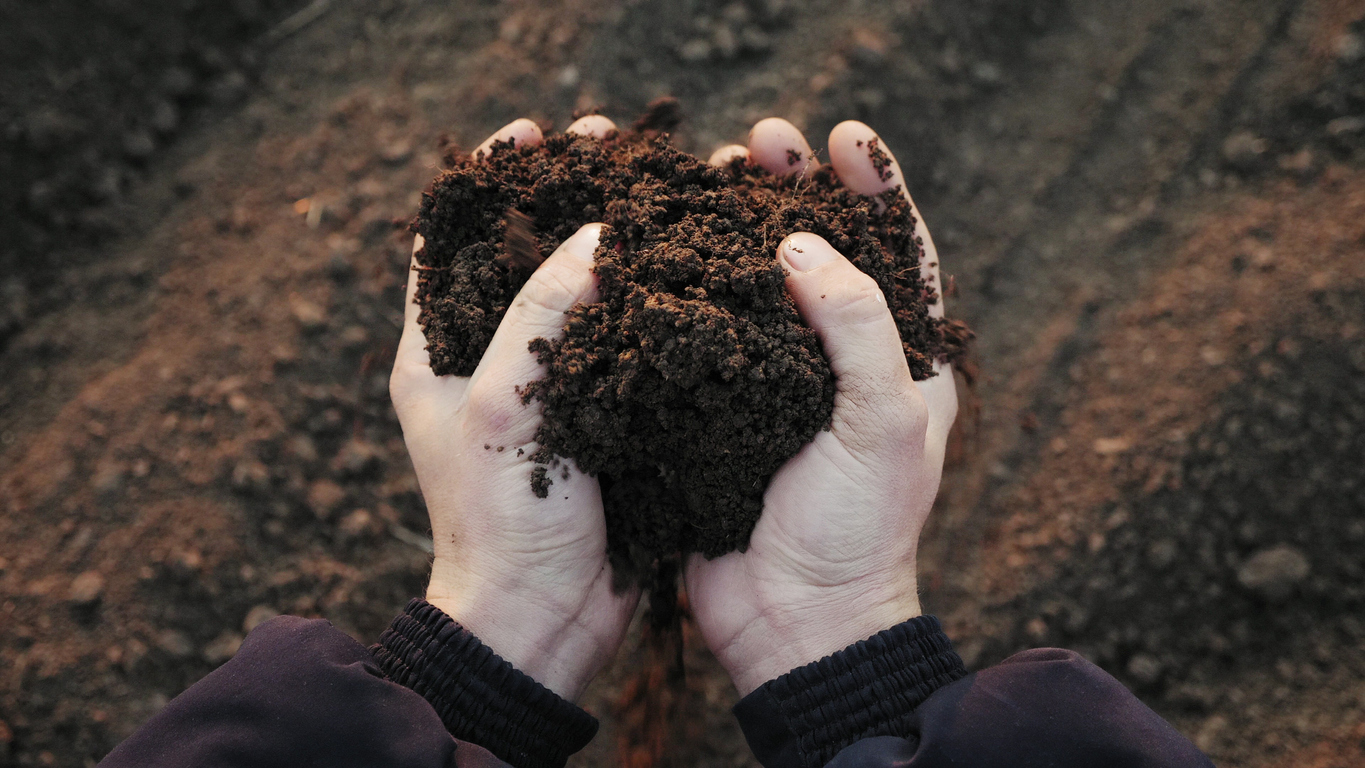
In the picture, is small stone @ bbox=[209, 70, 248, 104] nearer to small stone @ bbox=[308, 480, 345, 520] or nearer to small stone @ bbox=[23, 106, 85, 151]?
small stone @ bbox=[23, 106, 85, 151]

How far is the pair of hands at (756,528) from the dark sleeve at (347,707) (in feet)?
0.35

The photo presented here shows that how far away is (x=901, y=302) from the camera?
6.56 feet

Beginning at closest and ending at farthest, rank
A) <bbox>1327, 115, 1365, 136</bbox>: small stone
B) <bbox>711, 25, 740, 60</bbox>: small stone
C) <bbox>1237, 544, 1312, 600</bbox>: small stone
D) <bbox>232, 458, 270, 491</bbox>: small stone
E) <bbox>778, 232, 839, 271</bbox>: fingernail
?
<bbox>778, 232, 839, 271</bbox>: fingernail, <bbox>1237, 544, 1312, 600</bbox>: small stone, <bbox>232, 458, 270, 491</bbox>: small stone, <bbox>1327, 115, 1365, 136</bbox>: small stone, <bbox>711, 25, 740, 60</bbox>: small stone

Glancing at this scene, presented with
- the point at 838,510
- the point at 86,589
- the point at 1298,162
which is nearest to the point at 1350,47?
the point at 1298,162

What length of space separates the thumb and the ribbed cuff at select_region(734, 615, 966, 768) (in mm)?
479

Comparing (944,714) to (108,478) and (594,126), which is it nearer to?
(594,126)

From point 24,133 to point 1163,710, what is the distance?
15.4 ft

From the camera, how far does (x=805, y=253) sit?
1805 mm

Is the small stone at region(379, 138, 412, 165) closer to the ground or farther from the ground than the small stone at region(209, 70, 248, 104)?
closer to the ground

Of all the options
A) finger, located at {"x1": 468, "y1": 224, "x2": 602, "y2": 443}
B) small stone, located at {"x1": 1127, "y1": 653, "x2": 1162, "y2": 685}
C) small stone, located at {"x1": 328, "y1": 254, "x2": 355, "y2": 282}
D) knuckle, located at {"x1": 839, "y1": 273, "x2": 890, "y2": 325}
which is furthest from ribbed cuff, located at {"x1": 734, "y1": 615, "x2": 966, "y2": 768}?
small stone, located at {"x1": 328, "y1": 254, "x2": 355, "y2": 282}

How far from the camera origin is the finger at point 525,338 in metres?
1.76

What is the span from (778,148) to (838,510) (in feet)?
3.53

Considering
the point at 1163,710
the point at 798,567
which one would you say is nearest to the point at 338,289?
the point at 798,567

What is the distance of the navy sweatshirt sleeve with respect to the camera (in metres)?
1.51
